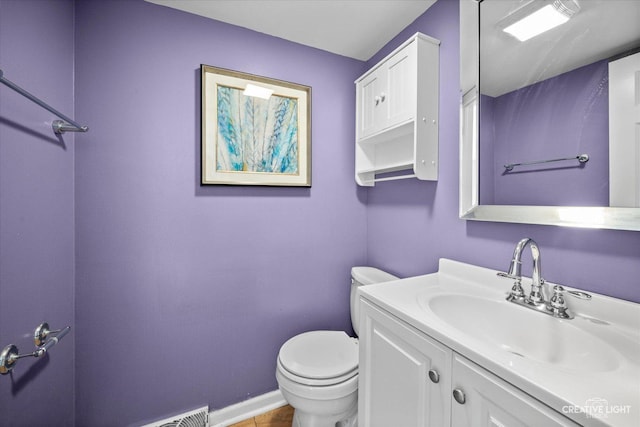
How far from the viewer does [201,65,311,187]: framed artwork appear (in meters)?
1.42

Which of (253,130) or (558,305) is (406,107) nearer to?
(253,130)

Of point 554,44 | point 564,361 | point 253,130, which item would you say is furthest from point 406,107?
point 564,361

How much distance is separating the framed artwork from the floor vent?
1.30 metres

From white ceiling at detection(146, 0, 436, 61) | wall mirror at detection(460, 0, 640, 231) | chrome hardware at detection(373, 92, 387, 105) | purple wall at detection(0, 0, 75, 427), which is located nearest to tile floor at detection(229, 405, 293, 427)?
purple wall at detection(0, 0, 75, 427)

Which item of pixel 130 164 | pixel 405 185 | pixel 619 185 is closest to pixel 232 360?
pixel 130 164

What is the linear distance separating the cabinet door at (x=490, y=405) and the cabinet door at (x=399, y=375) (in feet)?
0.11

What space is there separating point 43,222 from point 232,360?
3.76 ft

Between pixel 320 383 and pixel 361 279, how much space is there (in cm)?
63

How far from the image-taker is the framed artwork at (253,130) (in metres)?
1.42

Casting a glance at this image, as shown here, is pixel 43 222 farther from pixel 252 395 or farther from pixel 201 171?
pixel 252 395

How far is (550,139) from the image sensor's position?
90 centimetres

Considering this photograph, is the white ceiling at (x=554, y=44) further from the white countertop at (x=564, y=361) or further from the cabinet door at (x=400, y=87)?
the white countertop at (x=564, y=361)

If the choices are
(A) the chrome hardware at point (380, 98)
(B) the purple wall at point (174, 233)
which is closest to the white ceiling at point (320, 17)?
(B) the purple wall at point (174, 233)

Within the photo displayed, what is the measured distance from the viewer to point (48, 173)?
1030 mm
